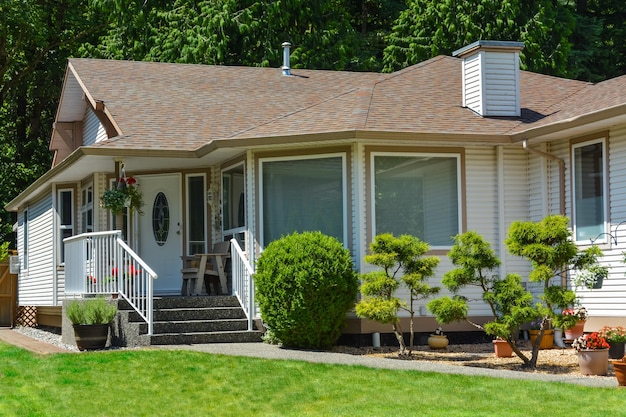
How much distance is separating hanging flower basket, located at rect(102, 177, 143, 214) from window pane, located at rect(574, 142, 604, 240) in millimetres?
7189

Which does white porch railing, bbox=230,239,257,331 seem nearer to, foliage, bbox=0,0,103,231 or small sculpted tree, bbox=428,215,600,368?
small sculpted tree, bbox=428,215,600,368

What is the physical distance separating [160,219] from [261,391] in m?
8.24

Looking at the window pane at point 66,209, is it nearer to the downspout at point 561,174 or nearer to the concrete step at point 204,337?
the concrete step at point 204,337

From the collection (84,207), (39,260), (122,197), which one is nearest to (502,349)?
(122,197)

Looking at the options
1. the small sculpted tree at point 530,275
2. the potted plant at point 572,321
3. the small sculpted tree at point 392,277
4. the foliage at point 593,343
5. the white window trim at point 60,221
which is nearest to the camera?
the foliage at point 593,343

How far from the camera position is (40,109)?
3434cm

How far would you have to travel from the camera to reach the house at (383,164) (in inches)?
558

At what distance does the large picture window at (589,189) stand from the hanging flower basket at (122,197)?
717 centimetres

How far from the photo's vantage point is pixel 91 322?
551 inches

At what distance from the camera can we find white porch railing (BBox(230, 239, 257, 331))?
1452cm

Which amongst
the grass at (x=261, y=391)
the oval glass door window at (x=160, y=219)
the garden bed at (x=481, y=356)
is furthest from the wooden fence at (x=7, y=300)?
the garden bed at (x=481, y=356)

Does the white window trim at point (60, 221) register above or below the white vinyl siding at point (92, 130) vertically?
below

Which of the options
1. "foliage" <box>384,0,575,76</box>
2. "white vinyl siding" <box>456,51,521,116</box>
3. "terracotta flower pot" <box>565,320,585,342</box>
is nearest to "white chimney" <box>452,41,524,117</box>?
"white vinyl siding" <box>456,51,521,116</box>

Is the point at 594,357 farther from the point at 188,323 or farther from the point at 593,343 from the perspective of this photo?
the point at 188,323
